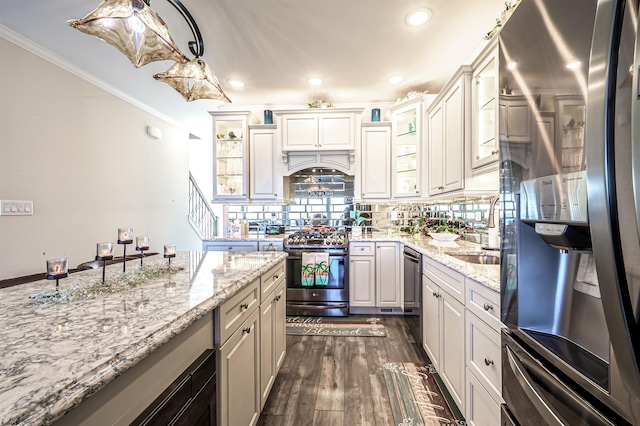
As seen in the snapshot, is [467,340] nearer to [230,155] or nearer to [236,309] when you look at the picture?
[236,309]

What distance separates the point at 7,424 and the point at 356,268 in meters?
2.85

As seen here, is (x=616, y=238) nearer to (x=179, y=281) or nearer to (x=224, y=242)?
(x=179, y=281)

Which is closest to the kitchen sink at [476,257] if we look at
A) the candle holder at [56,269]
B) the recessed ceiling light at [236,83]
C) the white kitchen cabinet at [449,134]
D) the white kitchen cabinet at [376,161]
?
the white kitchen cabinet at [449,134]

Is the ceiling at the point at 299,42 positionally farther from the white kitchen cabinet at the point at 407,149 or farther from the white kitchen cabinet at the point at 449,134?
the white kitchen cabinet at the point at 449,134

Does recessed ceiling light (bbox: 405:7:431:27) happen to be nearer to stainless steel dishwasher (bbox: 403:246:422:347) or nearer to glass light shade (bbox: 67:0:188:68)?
glass light shade (bbox: 67:0:188:68)

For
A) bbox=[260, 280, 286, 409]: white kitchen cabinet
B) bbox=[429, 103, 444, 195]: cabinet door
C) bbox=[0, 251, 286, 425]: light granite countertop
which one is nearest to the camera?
bbox=[0, 251, 286, 425]: light granite countertop

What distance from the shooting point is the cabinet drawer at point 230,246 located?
3.23 meters

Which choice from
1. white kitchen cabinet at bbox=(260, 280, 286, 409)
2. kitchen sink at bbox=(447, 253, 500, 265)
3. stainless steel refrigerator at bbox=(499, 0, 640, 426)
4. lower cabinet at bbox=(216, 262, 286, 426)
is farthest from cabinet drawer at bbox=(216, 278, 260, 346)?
kitchen sink at bbox=(447, 253, 500, 265)

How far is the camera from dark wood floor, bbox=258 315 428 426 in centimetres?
156

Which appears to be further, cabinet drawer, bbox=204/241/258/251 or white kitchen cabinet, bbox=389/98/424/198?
cabinet drawer, bbox=204/241/258/251

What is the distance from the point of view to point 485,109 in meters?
1.85

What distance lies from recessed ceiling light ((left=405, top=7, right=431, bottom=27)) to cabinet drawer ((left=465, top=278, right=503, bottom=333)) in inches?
79.3

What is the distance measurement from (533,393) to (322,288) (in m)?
2.39

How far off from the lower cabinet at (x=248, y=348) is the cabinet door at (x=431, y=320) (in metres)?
1.15
